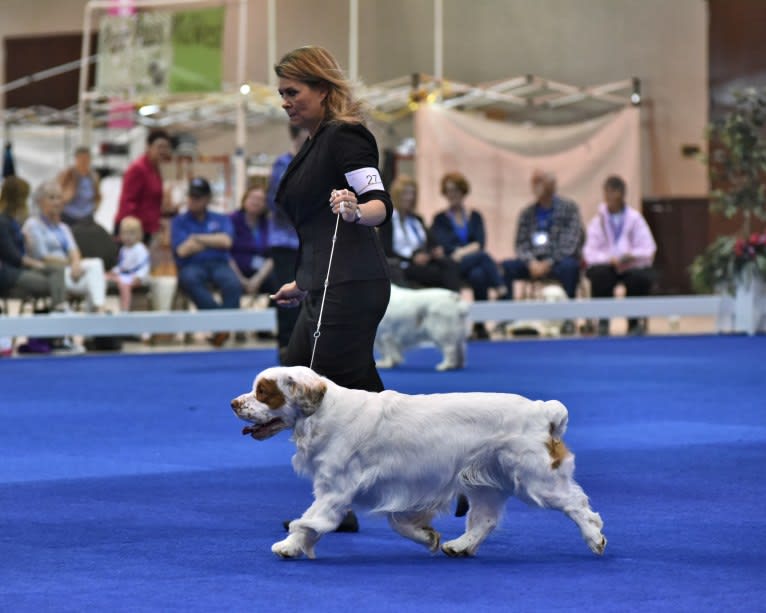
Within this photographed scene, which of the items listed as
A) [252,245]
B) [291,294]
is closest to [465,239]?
[252,245]

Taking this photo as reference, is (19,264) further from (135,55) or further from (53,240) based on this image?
(135,55)

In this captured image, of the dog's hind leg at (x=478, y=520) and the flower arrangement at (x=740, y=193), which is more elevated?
the flower arrangement at (x=740, y=193)

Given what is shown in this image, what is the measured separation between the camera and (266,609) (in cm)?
337

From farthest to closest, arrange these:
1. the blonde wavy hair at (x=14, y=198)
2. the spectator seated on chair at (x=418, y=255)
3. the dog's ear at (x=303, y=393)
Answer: the spectator seated on chair at (x=418, y=255) → the blonde wavy hair at (x=14, y=198) → the dog's ear at (x=303, y=393)

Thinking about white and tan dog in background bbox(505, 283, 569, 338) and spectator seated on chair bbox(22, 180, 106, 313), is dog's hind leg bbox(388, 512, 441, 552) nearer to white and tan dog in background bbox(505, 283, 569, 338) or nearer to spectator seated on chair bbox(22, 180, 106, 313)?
spectator seated on chair bbox(22, 180, 106, 313)

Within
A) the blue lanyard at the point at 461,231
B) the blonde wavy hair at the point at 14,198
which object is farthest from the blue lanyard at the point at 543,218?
the blonde wavy hair at the point at 14,198

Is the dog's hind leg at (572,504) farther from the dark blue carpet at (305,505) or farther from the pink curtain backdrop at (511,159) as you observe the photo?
the pink curtain backdrop at (511,159)

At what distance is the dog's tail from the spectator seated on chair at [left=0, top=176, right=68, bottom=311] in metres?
8.36

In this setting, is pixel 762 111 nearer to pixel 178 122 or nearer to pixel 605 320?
pixel 605 320

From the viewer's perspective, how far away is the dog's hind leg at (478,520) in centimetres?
409

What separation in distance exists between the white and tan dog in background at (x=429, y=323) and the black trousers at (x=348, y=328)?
231 inches

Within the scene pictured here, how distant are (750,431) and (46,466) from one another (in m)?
3.16

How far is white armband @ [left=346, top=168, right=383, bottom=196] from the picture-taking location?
170 inches

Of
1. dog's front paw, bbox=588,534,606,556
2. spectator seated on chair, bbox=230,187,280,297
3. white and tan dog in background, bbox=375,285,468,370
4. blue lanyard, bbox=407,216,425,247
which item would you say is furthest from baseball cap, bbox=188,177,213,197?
dog's front paw, bbox=588,534,606,556
